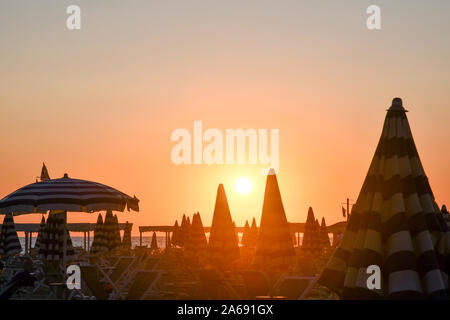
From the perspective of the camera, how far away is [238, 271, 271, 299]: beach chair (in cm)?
1614

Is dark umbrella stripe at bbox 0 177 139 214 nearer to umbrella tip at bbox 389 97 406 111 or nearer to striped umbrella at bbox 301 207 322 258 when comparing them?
umbrella tip at bbox 389 97 406 111

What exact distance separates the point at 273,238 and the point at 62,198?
5901mm

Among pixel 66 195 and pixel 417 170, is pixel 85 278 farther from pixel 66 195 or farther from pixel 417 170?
pixel 417 170

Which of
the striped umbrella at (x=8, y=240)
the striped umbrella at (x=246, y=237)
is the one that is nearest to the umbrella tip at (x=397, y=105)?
the striped umbrella at (x=8, y=240)

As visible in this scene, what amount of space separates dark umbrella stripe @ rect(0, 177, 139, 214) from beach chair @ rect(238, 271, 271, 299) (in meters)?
4.05

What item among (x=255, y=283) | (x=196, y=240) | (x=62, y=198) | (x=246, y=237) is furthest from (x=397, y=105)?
(x=246, y=237)

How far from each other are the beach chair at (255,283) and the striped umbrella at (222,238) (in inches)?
193

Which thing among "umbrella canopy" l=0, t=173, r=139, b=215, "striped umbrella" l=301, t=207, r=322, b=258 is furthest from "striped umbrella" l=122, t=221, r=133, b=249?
"umbrella canopy" l=0, t=173, r=139, b=215

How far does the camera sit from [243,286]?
15914 mm

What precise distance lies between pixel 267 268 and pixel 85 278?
4.25 metres

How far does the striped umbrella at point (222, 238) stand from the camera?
21.6m

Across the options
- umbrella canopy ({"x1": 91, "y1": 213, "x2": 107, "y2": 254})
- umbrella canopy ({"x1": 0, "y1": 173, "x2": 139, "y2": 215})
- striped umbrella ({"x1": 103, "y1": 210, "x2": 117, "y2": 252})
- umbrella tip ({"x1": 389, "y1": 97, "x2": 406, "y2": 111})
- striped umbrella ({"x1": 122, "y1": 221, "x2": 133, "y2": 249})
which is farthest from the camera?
striped umbrella ({"x1": 122, "y1": 221, "x2": 133, "y2": 249})
